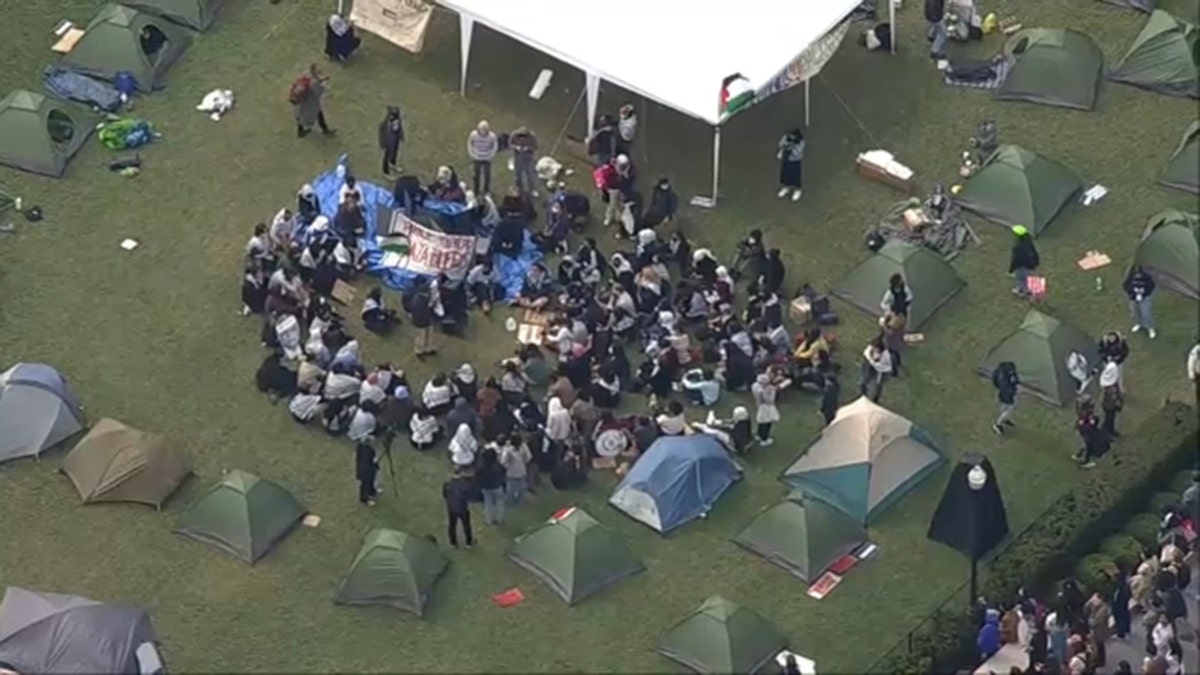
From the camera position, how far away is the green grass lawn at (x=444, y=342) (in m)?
43.2

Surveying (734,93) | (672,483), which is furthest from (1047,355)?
(734,93)

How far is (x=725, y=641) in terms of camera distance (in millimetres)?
41562

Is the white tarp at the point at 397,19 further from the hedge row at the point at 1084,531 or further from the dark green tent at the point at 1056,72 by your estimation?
the hedge row at the point at 1084,531

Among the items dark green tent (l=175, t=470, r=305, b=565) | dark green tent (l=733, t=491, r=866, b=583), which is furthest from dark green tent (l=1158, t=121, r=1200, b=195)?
dark green tent (l=175, t=470, r=305, b=565)

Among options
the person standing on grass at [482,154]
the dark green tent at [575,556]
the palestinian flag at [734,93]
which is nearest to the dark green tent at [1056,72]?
the palestinian flag at [734,93]

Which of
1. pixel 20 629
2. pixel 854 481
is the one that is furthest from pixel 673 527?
pixel 20 629

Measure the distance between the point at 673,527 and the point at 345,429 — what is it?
5.64 metres

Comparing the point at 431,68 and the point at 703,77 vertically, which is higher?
the point at 703,77

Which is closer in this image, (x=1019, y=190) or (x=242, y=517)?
(x=242, y=517)

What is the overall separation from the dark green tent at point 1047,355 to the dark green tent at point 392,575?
10.3 meters

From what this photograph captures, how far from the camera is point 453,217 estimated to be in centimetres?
4953

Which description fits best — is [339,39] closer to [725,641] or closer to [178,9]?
[178,9]

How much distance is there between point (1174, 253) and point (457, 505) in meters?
13.2

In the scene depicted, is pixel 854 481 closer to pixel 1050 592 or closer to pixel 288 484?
pixel 1050 592
